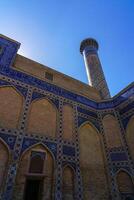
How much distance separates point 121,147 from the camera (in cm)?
684

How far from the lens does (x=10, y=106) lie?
564 cm

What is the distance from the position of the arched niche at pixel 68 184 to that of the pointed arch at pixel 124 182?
1.93 m

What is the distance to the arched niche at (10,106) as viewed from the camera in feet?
17.1

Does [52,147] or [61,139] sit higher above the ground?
[61,139]

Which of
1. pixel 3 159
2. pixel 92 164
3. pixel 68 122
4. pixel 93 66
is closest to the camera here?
pixel 3 159

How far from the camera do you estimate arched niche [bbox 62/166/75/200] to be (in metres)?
4.97

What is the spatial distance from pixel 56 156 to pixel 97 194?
1.85 meters

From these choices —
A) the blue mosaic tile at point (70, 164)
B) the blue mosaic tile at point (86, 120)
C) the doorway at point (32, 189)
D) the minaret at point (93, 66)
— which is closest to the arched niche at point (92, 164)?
the blue mosaic tile at point (86, 120)

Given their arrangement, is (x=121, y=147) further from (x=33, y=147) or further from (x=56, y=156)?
(x=33, y=147)

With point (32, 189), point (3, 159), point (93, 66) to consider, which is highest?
point (93, 66)

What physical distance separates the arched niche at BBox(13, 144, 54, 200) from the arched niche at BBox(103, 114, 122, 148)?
3005mm

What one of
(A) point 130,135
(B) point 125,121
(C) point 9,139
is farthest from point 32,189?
(B) point 125,121

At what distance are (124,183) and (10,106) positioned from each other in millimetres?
4931

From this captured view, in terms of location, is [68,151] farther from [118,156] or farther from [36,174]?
[118,156]
